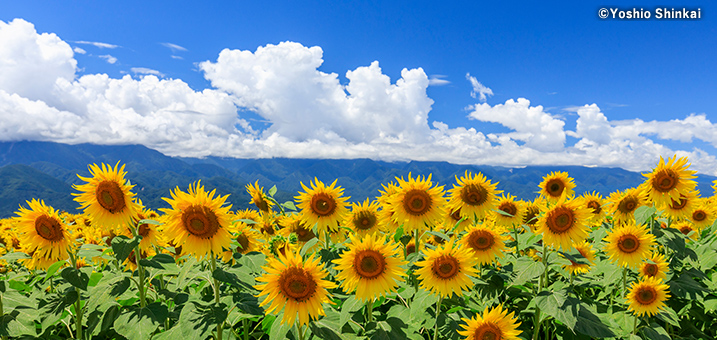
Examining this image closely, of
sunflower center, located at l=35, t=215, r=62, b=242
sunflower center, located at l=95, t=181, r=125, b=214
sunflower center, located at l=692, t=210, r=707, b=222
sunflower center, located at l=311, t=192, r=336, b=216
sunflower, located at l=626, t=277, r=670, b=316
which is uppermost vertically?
sunflower center, located at l=95, t=181, r=125, b=214

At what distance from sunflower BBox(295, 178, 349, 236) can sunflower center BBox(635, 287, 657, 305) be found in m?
4.10

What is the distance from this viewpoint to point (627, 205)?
19.8ft

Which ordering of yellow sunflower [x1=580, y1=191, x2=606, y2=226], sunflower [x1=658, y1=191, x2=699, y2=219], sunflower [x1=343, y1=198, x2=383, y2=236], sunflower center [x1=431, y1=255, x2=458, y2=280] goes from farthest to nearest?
yellow sunflower [x1=580, y1=191, x2=606, y2=226] → sunflower [x1=658, y1=191, x2=699, y2=219] → sunflower [x1=343, y1=198, x2=383, y2=236] → sunflower center [x1=431, y1=255, x2=458, y2=280]

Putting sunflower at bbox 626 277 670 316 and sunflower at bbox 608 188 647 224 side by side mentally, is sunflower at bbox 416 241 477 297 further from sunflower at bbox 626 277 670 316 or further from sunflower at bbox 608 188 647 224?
sunflower at bbox 608 188 647 224

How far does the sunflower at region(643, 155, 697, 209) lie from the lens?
17.0 ft

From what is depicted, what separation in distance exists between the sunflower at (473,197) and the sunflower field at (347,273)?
22 mm

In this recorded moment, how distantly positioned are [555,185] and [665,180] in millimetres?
1954

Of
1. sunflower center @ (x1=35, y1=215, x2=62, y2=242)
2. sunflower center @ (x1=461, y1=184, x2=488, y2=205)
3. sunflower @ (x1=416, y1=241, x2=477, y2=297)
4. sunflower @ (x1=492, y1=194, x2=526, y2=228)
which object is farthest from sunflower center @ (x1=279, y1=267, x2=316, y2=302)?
sunflower @ (x1=492, y1=194, x2=526, y2=228)

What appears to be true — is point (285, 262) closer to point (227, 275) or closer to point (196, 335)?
point (227, 275)

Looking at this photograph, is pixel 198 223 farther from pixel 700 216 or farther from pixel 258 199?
pixel 700 216

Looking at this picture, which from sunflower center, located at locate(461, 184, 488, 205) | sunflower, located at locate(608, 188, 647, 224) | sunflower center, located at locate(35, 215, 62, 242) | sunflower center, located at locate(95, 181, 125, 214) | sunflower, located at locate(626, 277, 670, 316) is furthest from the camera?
sunflower, located at locate(608, 188, 647, 224)

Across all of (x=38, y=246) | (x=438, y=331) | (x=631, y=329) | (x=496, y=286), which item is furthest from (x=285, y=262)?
(x=631, y=329)

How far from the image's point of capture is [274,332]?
3002 millimetres

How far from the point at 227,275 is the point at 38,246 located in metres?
3.04
